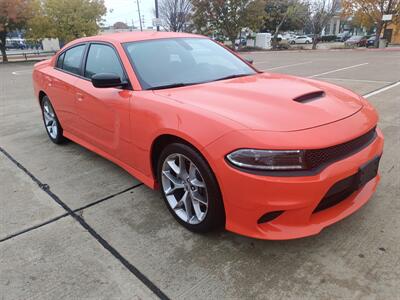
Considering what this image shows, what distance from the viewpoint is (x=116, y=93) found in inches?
125

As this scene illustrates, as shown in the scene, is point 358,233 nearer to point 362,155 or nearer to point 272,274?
point 362,155

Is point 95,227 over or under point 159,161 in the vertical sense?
under

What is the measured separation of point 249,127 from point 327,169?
1.80ft

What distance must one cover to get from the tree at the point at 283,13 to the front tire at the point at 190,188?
37705mm

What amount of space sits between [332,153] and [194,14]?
37536 mm

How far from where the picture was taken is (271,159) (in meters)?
2.08

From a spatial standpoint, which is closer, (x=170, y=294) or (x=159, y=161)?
(x=170, y=294)

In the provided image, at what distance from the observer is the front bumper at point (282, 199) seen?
2.06m

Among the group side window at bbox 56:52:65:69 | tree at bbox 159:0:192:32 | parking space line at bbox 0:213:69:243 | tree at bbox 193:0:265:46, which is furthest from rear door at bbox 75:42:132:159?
tree at bbox 159:0:192:32

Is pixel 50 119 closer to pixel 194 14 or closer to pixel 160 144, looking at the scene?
pixel 160 144

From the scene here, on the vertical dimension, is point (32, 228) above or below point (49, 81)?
below

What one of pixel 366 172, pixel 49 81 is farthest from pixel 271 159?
pixel 49 81

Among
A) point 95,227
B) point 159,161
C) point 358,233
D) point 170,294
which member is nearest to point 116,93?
point 159,161

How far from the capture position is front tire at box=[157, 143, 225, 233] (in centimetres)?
236
